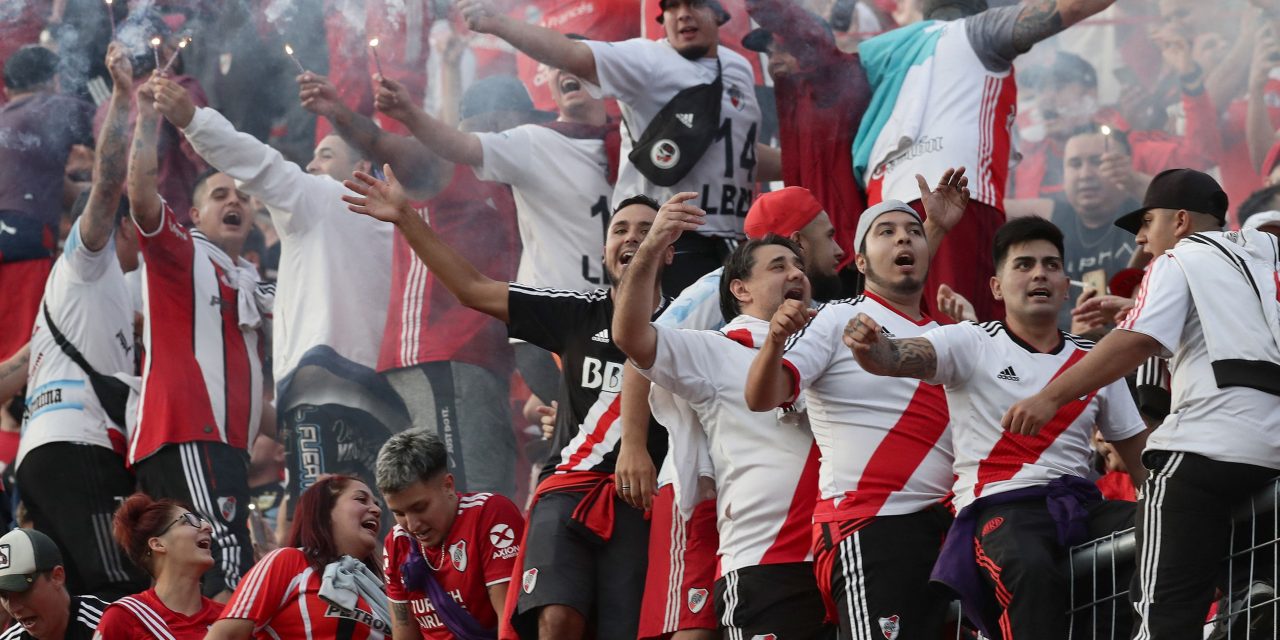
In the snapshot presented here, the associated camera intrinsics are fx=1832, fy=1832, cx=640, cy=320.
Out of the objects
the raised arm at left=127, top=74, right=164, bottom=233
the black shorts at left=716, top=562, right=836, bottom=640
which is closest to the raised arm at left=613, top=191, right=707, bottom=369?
the black shorts at left=716, top=562, right=836, bottom=640

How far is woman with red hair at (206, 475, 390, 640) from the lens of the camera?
20.8 feet

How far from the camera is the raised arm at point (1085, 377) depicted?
4.68 metres

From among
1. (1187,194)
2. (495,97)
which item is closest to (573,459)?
(1187,194)

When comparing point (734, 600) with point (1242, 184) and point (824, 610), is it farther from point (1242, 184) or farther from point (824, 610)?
point (1242, 184)

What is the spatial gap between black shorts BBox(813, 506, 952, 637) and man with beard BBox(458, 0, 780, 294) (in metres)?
2.40

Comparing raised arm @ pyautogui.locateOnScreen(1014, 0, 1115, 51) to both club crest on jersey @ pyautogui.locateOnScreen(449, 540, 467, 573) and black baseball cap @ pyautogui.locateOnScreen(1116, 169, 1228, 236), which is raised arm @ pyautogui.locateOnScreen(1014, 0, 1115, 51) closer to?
black baseball cap @ pyautogui.locateOnScreen(1116, 169, 1228, 236)

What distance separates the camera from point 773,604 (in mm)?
5230

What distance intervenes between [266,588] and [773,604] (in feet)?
6.69

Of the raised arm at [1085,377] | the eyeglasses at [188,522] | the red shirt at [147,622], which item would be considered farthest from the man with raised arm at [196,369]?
the raised arm at [1085,377]

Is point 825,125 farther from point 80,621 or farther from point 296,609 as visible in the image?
point 80,621

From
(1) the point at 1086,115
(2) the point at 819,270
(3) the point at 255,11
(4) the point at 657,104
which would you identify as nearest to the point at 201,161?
(3) the point at 255,11

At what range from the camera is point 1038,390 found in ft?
16.6

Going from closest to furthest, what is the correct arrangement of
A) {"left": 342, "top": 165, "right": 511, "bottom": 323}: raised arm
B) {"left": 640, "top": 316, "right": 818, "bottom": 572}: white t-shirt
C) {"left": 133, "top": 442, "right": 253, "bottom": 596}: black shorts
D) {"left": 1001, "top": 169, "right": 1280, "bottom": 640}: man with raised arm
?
{"left": 1001, "top": 169, "right": 1280, "bottom": 640}: man with raised arm < {"left": 640, "top": 316, "right": 818, "bottom": 572}: white t-shirt < {"left": 342, "top": 165, "right": 511, "bottom": 323}: raised arm < {"left": 133, "top": 442, "right": 253, "bottom": 596}: black shorts

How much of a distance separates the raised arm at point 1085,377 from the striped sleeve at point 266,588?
282 cm
